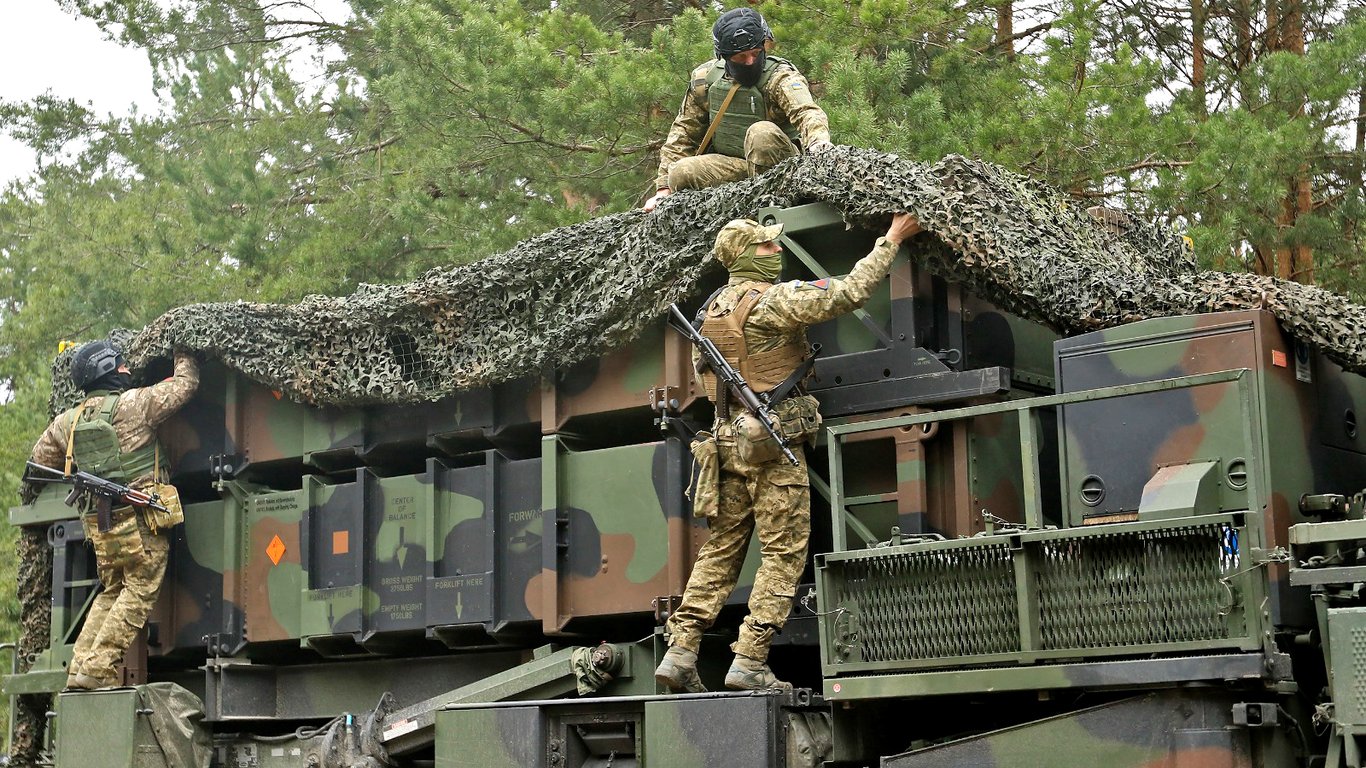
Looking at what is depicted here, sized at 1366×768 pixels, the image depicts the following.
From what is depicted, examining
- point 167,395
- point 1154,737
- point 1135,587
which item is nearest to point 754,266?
point 1135,587

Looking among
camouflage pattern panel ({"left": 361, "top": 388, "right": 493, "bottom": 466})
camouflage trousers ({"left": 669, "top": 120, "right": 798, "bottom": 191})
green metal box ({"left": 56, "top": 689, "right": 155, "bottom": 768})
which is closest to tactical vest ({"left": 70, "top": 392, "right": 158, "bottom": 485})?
green metal box ({"left": 56, "top": 689, "right": 155, "bottom": 768})

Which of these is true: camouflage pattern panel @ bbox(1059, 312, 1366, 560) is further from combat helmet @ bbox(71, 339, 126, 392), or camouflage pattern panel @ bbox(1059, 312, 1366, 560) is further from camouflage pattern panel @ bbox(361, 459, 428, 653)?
combat helmet @ bbox(71, 339, 126, 392)

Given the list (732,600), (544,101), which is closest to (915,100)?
(544,101)

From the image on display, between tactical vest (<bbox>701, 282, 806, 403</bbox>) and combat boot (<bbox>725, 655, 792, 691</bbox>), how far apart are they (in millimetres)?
1077

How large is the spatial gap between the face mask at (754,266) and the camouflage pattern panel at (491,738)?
6.54ft

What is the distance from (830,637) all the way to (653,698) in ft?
3.02

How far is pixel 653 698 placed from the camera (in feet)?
23.0

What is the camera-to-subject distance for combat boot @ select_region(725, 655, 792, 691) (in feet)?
22.4

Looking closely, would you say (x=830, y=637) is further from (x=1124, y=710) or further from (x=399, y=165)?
(x=399, y=165)

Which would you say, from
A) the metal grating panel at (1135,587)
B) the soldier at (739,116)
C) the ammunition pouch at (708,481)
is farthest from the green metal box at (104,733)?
the metal grating panel at (1135,587)

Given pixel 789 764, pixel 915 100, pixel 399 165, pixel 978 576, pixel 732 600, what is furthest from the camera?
pixel 399 165

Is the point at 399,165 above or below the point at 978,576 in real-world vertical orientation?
above

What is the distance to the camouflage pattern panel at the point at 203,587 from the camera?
30.7 feet

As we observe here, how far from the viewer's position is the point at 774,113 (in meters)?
8.28
